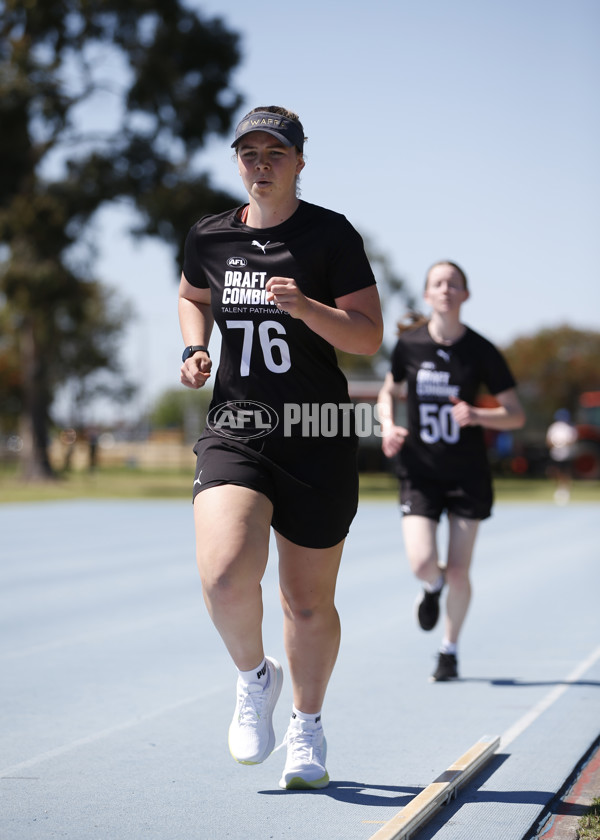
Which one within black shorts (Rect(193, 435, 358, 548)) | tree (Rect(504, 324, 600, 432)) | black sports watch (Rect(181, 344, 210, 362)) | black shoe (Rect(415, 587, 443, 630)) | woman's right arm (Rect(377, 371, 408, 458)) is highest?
tree (Rect(504, 324, 600, 432))

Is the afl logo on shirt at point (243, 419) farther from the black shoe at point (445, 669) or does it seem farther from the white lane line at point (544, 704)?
the black shoe at point (445, 669)

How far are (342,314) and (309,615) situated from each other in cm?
109

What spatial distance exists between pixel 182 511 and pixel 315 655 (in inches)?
730

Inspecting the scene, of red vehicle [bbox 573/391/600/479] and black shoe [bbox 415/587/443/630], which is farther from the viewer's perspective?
red vehicle [bbox 573/391/600/479]

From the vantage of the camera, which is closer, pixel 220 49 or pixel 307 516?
pixel 307 516

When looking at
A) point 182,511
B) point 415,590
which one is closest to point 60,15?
point 182,511

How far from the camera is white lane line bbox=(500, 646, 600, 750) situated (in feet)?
17.2

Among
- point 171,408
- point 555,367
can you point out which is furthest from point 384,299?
point 171,408

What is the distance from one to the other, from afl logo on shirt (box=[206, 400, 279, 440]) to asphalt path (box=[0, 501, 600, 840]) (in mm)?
1275

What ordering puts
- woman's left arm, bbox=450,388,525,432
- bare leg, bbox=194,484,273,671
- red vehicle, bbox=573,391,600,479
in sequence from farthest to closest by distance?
red vehicle, bbox=573,391,600,479 → woman's left arm, bbox=450,388,525,432 → bare leg, bbox=194,484,273,671

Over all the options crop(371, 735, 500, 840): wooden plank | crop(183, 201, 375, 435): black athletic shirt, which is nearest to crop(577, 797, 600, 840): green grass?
crop(371, 735, 500, 840): wooden plank

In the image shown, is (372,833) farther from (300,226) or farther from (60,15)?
(60,15)

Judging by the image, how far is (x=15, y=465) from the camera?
55.1 m

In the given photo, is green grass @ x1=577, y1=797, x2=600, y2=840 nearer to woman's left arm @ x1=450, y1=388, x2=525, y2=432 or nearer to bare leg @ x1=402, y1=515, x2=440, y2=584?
bare leg @ x1=402, y1=515, x2=440, y2=584
